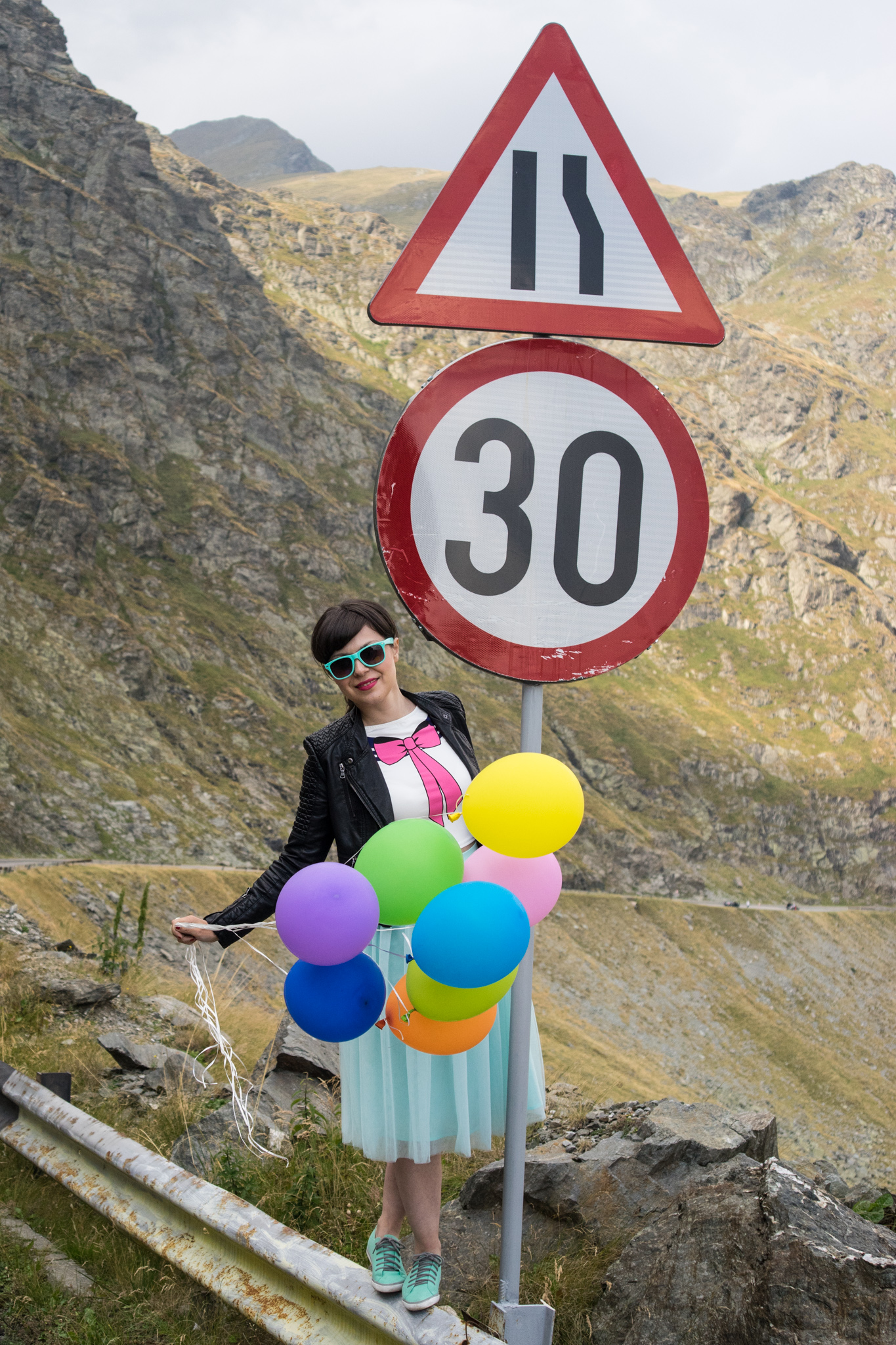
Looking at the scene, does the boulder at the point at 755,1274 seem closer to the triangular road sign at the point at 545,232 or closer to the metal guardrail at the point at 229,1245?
the metal guardrail at the point at 229,1245

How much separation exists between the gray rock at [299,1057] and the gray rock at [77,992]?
166 centimetres

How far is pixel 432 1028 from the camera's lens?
2.35m

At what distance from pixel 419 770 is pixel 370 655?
1.19 ft

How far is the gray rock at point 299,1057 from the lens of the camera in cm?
547

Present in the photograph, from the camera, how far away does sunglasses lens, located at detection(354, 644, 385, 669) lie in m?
2.82

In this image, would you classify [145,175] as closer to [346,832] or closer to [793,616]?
[793,616]

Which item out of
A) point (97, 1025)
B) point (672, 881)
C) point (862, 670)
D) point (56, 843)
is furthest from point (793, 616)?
point (97, 1025)

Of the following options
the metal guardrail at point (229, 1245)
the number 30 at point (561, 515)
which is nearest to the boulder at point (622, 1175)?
the metal guardrail at point (229, 1245)

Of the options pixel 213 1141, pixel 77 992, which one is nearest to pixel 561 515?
pixel 213 1141

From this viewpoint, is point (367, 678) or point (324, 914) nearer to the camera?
point (324, 914)

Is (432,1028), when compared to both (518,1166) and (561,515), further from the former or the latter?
(561,515)

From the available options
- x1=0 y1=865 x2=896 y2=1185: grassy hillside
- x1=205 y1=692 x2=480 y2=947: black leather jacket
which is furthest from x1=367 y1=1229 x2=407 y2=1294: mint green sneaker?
x1=0 y1=865 x2=896 y2=1185: grassy hillside

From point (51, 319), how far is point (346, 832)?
293 ft

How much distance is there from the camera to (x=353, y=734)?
2842 mm
